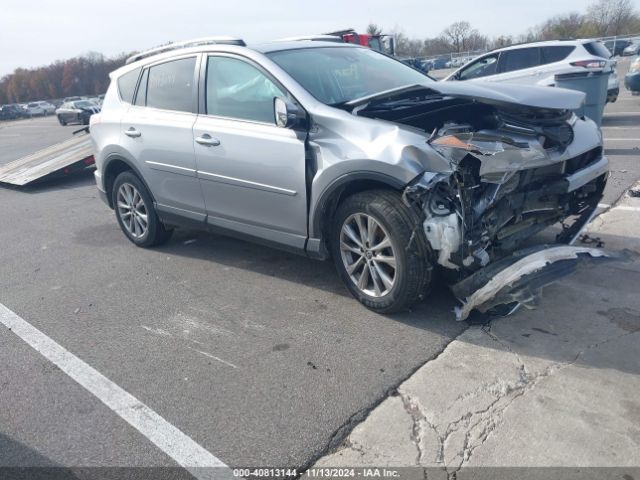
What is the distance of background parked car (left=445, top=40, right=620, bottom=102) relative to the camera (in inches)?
401

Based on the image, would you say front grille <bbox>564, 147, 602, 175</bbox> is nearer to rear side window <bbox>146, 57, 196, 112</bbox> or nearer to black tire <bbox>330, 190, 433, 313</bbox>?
black tire <bbox>330, 190, 433, 313</bbox>

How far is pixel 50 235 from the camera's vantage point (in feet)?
22.7

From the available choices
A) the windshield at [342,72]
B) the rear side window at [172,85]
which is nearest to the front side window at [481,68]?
the windshield at [342,72]

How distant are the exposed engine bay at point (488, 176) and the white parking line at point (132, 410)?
1.86m

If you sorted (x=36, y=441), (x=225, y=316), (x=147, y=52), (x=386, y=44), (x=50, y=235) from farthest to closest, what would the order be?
(x=386, y=44) → (x=50, y=235) → (x=147, y=52) → (x=225, y=316) → (x=36, y=441)

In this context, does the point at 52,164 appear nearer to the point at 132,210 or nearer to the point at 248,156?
the point at 132,210

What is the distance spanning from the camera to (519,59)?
11.0 m

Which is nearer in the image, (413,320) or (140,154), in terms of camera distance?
(413,320)

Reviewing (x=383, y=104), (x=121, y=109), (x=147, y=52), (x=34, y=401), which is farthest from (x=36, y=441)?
(x=147, y=52)

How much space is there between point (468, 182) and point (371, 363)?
51.5 inches

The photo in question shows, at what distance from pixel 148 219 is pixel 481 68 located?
27.9 feet

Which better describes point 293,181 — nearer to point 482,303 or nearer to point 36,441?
point 482,303

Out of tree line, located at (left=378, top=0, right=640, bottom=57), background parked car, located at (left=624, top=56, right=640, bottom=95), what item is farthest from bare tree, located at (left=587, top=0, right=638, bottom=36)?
background parked car, located at (left=624, top=56, right=640, bottom=95)

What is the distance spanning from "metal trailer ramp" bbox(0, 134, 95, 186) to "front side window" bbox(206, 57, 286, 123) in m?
6.68
